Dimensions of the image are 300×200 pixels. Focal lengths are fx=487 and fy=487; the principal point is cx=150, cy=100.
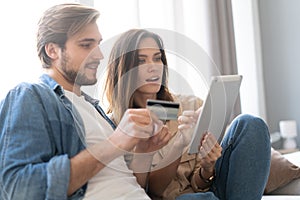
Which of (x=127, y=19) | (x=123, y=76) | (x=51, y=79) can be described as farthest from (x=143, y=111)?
(x=127, y=19)

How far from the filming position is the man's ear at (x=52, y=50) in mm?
1339

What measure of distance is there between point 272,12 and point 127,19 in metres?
1.48

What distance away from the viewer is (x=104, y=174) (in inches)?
47.8

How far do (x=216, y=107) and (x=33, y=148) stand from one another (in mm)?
484

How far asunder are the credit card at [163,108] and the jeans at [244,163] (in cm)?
35

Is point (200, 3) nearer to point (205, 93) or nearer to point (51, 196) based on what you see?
point (205, 93)

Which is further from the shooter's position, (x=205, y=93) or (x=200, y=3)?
(x=200, y=3)

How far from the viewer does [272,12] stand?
355 centimetres

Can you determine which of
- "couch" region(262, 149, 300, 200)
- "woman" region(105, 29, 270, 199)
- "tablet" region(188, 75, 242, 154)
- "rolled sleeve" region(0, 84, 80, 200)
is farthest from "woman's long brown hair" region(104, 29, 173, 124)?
"couch" region(262, 149, 300, 200)

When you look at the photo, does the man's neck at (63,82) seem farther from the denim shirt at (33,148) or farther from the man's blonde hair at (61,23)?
the denim shirt at (33,148)

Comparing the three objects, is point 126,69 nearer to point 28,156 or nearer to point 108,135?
point 108,135

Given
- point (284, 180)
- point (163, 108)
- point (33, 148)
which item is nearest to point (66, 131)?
point (33, 148)

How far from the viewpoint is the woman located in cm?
124

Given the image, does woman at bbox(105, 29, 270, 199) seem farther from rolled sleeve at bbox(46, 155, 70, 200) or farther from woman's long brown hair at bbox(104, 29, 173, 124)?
rolled sleeve at bbox(46, 155, 70, 200)
